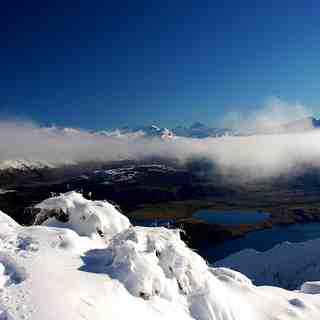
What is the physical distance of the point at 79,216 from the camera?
127 feet

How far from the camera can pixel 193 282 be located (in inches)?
1252

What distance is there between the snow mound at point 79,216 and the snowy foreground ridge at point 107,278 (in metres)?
0.08

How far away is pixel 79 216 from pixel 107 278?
37.0ft

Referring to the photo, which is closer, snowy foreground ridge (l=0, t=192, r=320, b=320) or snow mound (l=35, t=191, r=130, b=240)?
snowy foreground ridge (l=0, t=192, r=320, b=320)

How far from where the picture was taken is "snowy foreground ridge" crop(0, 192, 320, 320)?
2459 centimetres

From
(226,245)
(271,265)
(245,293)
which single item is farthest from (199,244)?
(245,293)

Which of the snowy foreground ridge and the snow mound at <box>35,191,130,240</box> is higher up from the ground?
the snow mound at <box>35,191,130,240</box>

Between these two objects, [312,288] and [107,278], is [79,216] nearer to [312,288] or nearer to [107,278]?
[107,278]

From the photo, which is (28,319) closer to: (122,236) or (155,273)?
(155,273)

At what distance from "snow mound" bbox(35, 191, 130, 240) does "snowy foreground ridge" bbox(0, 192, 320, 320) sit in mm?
84

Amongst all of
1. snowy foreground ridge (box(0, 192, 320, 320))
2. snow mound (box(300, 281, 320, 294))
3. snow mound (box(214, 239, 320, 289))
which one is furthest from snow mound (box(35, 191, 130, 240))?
snow mound (box(214, 239, 320, 289))

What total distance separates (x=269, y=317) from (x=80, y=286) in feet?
49.8

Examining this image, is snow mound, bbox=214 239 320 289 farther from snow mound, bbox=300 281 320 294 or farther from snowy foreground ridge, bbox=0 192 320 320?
snowy foreground ridge, bbox=0 192 320 320

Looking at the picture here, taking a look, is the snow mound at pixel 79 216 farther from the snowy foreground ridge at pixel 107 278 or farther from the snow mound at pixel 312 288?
the snow mound at pixel 312 288
